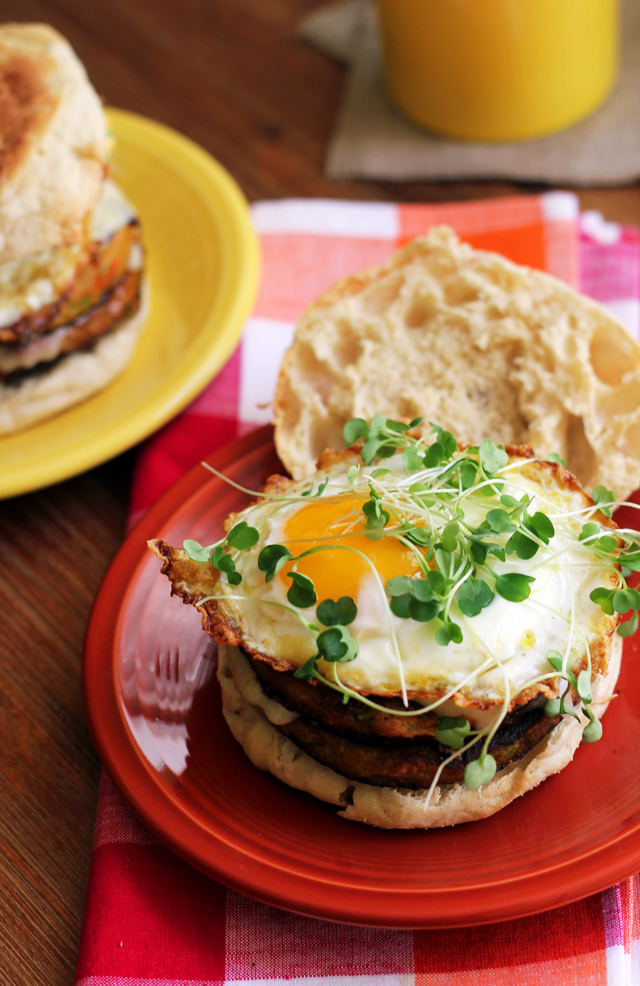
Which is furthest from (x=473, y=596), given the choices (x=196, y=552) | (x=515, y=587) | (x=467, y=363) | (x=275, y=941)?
(x=467, y=363)

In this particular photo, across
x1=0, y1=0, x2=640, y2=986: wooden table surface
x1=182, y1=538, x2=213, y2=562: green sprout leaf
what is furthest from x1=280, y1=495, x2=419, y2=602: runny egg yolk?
x1=0, y1=0, x2=640, y2=986: wooden table surface

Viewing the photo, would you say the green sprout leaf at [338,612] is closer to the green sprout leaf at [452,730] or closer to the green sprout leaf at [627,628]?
the green sprout leaf at [452,730]

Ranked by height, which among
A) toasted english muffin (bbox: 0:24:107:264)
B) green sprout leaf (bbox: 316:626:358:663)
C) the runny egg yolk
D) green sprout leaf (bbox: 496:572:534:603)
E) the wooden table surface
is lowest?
the wooden table surface

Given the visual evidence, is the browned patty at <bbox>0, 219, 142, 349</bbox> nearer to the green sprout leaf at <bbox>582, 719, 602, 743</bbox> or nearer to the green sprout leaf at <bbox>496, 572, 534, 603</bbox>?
the green sprout leaf at <bbox>496, 572, 534, 603</bbox>

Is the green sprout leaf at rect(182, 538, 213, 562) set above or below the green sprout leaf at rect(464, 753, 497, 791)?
above

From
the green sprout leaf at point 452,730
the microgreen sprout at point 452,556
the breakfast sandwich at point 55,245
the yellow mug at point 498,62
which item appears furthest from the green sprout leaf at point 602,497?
the yellow mug at point 498,62

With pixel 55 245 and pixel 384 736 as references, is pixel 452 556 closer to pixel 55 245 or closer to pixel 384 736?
pixel 384 736

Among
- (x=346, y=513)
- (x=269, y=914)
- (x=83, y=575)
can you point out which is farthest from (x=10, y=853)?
(x=346, y=513)
